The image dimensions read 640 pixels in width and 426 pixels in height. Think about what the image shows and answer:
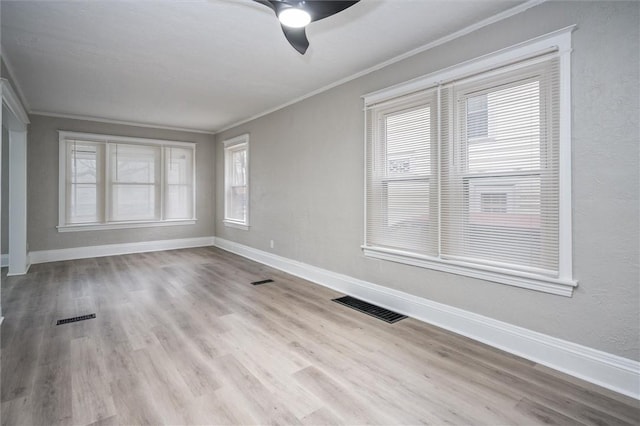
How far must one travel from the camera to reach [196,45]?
322 cm

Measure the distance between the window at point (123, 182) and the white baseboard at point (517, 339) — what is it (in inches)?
193

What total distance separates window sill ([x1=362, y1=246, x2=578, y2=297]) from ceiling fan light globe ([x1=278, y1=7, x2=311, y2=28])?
7.60 feet

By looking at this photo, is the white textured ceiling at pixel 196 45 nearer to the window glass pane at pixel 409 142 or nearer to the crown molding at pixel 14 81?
the crown molding at pixel 14 81

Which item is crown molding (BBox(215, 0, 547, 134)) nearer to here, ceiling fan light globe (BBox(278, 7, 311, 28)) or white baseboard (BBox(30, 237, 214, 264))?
ceiling fan light globe (BBox(278, 7, 311, 28))

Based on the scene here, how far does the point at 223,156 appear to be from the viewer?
24.1 ft

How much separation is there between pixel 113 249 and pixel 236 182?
2.84 metres

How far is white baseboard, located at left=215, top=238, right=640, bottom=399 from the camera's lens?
2098mm

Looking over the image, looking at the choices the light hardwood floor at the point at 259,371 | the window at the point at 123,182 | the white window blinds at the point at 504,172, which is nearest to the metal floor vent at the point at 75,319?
the light hardwood floor at the point at 259,371

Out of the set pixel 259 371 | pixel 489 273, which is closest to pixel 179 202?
pixel 259 371

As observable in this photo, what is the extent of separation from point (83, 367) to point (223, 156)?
5.56 meters

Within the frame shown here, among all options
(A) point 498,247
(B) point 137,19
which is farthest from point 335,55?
(A) point 498,247

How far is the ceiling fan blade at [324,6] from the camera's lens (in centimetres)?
181

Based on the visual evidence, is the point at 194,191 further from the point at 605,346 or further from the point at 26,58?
the point at 605,346

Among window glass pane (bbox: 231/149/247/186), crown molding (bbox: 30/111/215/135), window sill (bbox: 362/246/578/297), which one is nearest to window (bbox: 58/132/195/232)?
crown molding (bbox: 30/111/215/135)
